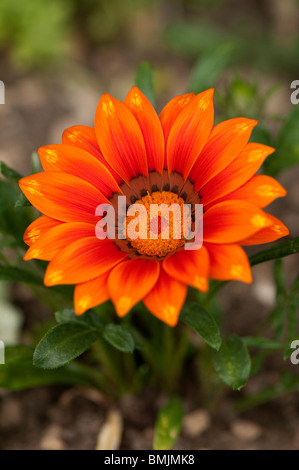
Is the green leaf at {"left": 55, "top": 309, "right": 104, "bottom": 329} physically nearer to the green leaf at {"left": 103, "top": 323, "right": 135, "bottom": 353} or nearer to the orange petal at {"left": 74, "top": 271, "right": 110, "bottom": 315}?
the green leaf at {"left": 103, "top": 323, "right": 135, "bottom": 353}

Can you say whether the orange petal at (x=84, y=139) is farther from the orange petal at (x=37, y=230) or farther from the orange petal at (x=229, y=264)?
the orange petal at (x=229, y=264)

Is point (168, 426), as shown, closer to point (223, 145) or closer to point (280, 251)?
point (280, 251)

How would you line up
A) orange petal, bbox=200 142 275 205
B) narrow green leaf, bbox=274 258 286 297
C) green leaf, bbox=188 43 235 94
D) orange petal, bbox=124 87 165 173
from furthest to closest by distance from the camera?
green leaf, bbox=188 43 235 94 → narrow green leaf, bbox=274 258 286 297 → orange petal, bbox=124 87 165 173 → orange petal, bbox=200 142 275 205

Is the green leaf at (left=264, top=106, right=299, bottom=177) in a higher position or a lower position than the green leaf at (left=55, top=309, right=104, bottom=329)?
higher

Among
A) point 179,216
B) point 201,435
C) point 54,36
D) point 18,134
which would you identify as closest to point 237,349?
point 179,216

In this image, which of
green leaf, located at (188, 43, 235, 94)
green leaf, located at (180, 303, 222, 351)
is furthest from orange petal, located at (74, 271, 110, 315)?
green leaf, located at (188, 43, 235, 94)

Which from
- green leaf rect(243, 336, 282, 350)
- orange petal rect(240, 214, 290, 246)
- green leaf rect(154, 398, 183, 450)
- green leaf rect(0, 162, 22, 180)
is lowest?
green leaf rect(154, 398, 183, 450)

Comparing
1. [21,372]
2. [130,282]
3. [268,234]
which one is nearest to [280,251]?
[268,234]

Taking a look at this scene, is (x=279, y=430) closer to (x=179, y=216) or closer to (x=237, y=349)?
(x=237, y=349)
